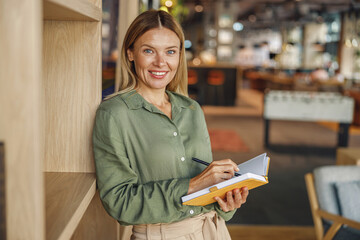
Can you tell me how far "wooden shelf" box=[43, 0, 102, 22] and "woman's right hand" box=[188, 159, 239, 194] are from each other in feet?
2.02

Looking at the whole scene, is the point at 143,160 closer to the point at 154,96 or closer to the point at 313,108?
the point at 154,96

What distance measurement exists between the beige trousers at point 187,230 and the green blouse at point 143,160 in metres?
0.04

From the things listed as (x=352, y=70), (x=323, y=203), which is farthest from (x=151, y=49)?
(x=352, y=70)

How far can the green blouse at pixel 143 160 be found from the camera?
1.33m

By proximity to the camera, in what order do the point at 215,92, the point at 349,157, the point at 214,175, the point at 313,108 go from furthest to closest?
the point at 215,92 < the point at 313,108 < the point at 349,157 < the point at 214,175

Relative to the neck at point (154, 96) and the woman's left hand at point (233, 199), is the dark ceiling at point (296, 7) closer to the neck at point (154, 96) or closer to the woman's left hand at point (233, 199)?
the neck at point (154, 96)

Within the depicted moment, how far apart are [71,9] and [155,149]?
62cm

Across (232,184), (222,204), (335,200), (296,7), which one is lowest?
(335,200)

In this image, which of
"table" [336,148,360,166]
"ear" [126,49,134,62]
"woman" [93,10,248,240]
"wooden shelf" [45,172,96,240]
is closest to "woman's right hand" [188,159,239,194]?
Answer: "woman" [93,10,248,240]

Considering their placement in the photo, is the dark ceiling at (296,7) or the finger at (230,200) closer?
the finger at (230,200)

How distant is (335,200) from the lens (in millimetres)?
2801

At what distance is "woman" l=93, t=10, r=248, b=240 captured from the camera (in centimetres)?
134

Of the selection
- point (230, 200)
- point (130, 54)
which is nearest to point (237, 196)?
point (230, 200)

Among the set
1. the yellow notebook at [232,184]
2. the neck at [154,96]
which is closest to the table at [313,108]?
the neck at [154,96]
